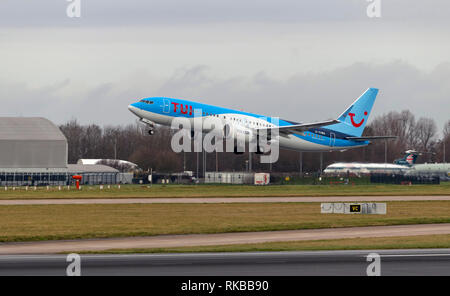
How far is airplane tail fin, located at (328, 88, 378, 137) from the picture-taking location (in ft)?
301

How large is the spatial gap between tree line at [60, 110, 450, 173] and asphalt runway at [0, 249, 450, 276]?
Answer: 7344cm

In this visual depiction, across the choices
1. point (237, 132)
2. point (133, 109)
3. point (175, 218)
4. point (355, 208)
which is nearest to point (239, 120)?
point (237, 132)

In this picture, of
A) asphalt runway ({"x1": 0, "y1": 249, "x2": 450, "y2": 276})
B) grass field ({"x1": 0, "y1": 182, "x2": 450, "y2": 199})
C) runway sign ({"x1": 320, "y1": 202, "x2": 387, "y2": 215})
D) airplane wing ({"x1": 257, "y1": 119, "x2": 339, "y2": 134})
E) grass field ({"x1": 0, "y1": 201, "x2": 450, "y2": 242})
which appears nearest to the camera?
asphalt runway ({"x1": 0, "y1": 249, "x2": 450, "y2": 276})

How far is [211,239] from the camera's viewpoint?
3962 cm

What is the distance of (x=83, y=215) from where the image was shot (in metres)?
54.5

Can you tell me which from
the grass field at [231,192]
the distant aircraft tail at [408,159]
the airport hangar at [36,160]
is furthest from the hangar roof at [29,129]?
the distant aircraft tail at [408,159]

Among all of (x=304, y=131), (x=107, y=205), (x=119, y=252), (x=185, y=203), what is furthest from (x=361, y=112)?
(x=119, y=252)

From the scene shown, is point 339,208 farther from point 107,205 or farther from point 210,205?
point 107,205

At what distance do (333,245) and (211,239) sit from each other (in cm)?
703

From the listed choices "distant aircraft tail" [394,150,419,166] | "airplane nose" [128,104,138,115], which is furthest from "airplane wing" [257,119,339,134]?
"distant aircraft tail" [394,150,419,166]

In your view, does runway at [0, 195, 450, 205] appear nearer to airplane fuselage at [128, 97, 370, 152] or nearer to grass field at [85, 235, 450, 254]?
airplane fuselage at [128, 97, 370, 152]

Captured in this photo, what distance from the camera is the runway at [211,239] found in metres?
35.8

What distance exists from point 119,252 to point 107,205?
105 ft

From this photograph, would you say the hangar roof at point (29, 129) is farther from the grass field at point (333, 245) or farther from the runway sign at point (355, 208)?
the grass field at point (333, 245)
